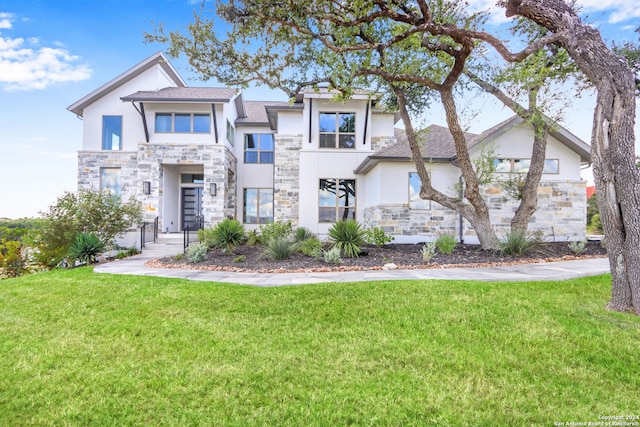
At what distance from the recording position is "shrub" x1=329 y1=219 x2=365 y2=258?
31.5 feet

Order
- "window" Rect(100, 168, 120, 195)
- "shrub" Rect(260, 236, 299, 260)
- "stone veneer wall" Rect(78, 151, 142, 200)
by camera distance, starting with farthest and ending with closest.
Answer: "window" Rect(100, 168, 120, 195) → "stone veneer wall" Rect(78, 151, 142, 200) → "shrub" Rect(260, 236, 299, 260)

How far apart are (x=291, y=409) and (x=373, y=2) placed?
21.0ft

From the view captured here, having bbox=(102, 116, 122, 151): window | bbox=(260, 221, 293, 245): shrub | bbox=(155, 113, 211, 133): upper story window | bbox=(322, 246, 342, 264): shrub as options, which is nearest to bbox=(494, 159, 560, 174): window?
bbox=(322, 246, 342, 264): shrub

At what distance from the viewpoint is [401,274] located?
721cm

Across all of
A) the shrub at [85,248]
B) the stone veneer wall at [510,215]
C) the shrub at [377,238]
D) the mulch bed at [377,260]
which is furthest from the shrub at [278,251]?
the shrub at [85,248]

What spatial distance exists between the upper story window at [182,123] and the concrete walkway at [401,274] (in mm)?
8336

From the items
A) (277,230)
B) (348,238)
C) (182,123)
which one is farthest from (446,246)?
(182,123)

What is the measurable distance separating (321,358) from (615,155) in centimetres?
447

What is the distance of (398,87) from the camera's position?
9836 mm

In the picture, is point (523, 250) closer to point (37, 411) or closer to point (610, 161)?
point (610, 161)

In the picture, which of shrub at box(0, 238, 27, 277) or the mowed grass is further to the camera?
shrub at box(0, 238, 27, 277)

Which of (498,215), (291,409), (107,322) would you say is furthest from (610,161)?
(498,215)

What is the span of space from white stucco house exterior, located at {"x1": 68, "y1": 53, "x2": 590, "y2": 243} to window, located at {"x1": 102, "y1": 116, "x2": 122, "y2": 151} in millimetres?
47

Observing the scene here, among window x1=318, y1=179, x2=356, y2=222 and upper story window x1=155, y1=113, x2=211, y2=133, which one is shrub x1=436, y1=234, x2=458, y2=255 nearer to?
window x1=318, y1=179, x2=356, y2=222
